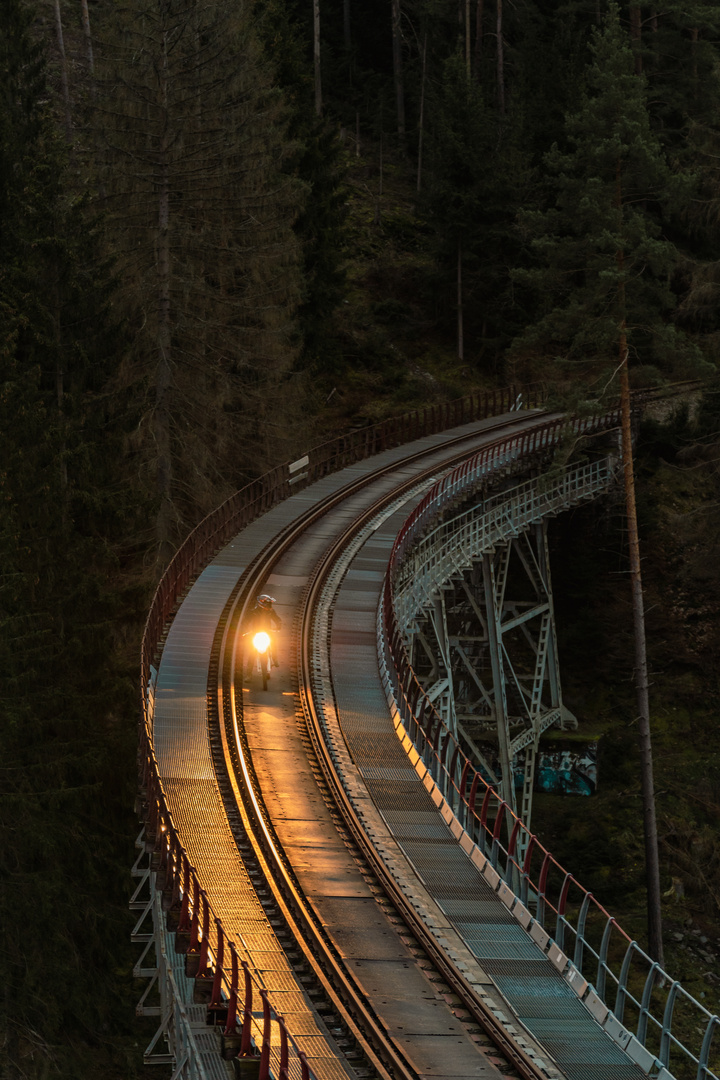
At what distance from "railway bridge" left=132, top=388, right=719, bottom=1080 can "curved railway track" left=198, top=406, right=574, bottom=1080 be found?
4 centimetres

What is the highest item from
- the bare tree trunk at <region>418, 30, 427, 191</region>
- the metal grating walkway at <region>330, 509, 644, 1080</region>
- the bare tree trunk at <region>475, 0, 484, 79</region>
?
the bare tree trunk at <region>475, 0, 484, 79</region>

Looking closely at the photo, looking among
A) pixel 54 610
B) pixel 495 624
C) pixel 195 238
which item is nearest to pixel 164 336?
pixel 195 238

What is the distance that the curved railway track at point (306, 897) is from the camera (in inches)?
508

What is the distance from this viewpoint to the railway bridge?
43.3ft

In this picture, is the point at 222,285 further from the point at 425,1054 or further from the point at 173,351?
the point at 425,1054

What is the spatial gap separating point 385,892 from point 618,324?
15.9 metres

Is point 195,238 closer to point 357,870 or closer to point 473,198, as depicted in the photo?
point 473,198

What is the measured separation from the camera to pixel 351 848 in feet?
58.6

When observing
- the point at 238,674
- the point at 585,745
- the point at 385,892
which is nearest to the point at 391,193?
the point at 585,745

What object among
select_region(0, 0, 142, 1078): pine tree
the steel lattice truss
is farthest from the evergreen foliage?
select_region(0, 0, 142, 1078): pine tree

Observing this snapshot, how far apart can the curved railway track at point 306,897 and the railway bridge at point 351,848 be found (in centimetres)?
4

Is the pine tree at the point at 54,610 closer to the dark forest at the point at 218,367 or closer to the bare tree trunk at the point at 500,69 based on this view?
the dark forest at the point at 218,367

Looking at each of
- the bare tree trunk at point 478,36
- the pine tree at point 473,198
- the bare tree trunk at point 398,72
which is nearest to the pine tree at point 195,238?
the pine tree at point 473,198

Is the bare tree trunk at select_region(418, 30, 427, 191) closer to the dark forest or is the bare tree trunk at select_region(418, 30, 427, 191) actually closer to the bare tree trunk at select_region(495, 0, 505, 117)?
the bare tree trunk at select_region(495, 0, 505, 117)
